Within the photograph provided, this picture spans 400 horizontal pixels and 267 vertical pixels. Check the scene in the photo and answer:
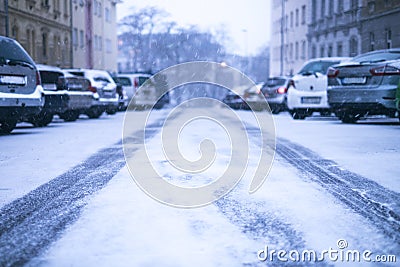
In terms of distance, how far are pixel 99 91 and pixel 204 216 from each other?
16663 millimetres

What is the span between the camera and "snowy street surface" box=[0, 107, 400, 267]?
3785mm

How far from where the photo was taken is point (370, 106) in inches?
565

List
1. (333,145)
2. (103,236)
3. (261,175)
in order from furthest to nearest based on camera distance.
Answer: (333,145) → (261,175) → (103,236)

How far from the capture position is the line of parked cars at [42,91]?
39.9ft

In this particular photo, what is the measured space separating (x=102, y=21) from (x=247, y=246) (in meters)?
55.7

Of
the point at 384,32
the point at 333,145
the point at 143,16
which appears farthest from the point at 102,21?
the point at 333,145

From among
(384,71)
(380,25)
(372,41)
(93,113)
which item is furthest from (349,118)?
(372,41)

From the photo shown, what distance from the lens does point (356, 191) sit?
19.4 feet

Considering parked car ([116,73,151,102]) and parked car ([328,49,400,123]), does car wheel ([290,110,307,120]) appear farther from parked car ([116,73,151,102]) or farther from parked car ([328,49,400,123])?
parked car ([116,73,151,102])

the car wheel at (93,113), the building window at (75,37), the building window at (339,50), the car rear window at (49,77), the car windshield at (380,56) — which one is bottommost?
the car wheel at (93,113)

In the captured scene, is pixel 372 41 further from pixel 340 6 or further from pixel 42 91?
pixel 42 91

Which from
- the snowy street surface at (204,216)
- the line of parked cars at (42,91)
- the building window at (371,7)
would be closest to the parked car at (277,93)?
the line of parked cars at (42,91)

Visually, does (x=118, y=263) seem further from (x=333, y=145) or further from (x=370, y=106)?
(x=370, y=106)

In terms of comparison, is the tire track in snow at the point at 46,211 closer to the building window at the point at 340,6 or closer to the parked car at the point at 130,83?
the parked car at the point at 130,83
